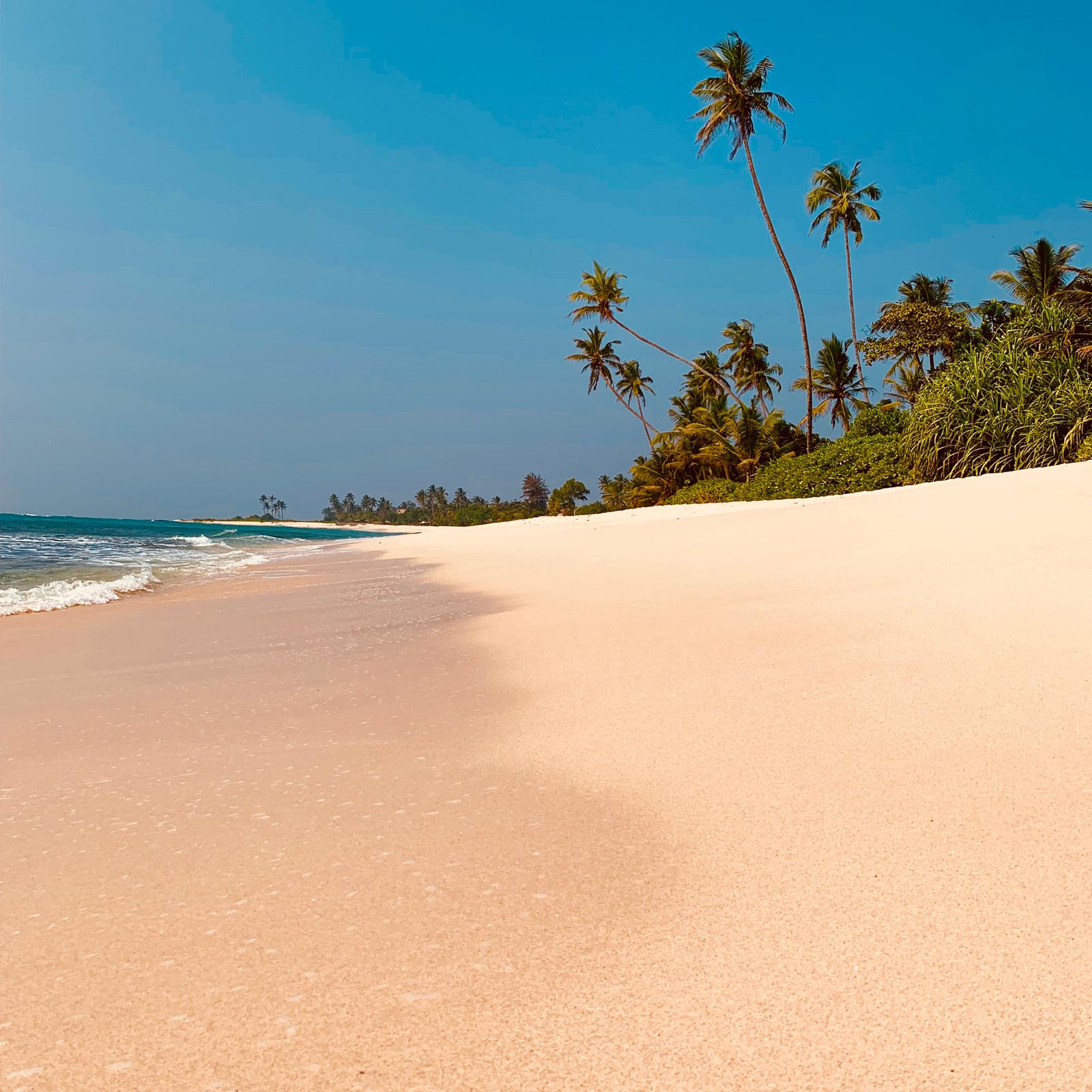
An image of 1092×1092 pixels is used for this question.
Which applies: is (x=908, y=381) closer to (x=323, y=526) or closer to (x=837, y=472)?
(x=837, y=472)

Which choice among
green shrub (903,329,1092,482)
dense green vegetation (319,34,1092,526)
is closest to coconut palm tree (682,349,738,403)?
dense green vegetation (319,34,1092,526)

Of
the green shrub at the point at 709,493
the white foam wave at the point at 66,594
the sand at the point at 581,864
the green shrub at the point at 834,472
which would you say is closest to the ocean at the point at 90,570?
the white foam wave at the point at 66,594

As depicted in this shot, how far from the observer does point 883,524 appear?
697 cm

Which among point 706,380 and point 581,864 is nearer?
point 581,864

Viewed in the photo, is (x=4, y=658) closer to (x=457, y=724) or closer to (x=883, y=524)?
(x=457, y=724)

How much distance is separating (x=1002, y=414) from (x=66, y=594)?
17616mm

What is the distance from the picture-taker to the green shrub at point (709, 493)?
85.3 ft

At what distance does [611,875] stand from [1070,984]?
2.90 feet

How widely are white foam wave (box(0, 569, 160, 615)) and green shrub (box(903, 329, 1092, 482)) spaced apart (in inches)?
640

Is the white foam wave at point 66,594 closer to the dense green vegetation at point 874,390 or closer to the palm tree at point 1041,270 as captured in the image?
the dense green vegetation at point 874,390

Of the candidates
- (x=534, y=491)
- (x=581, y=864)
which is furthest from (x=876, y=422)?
(x=534, y=491)

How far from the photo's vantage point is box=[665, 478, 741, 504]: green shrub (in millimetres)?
26000

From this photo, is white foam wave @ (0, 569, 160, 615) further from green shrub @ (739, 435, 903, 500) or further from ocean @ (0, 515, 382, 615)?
green shrub @ (739, 435, 903, 500)

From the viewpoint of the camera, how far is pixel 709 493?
27.5 m
